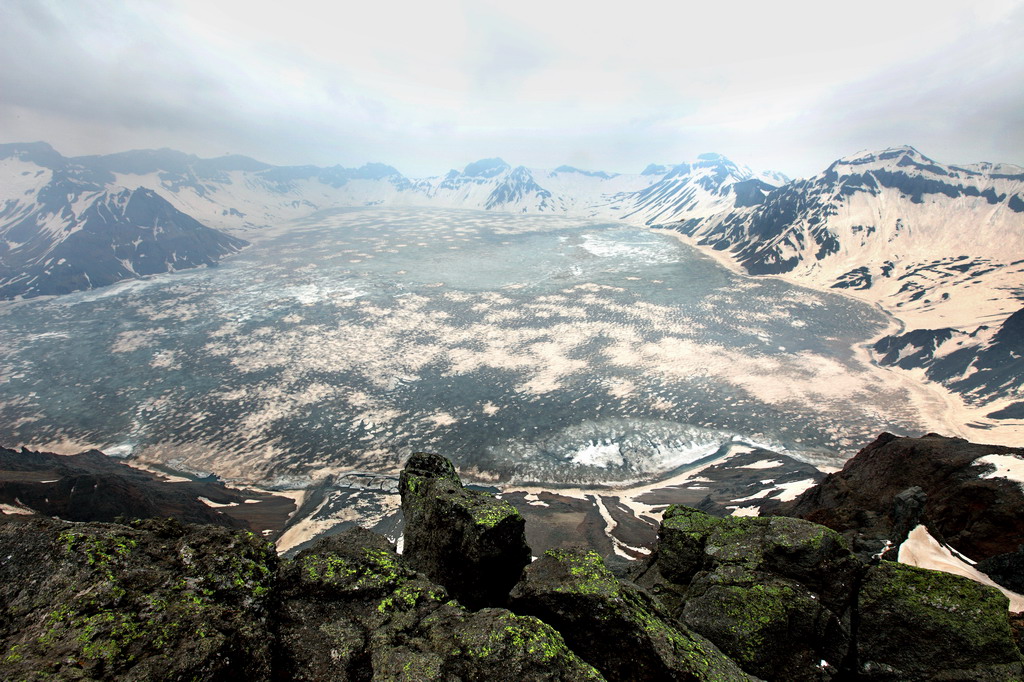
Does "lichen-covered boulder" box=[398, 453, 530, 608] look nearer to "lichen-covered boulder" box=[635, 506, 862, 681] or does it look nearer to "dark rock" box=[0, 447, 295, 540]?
"lichen-covered boulder" box=[635, 506, 862, 681]

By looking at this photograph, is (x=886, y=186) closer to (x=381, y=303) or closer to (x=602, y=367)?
(x=602, y=367)

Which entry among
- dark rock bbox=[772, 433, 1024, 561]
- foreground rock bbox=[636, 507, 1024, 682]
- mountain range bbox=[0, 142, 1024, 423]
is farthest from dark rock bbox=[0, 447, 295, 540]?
mountain range bbox=[0, 142, 1024, 423]

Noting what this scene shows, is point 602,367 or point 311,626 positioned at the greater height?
point 311,626

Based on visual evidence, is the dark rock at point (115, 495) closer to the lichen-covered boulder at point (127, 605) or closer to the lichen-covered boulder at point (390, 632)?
the lichen-covered boulder at point (127, 605)

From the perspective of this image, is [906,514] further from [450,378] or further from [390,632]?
[450,378]

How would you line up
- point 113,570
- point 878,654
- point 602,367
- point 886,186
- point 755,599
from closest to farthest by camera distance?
point 113,570 → point 878,654 → point 755,599 → point 602,367 → point 886,186

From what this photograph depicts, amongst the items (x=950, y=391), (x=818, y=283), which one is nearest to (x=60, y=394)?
(x=950, y=391)
